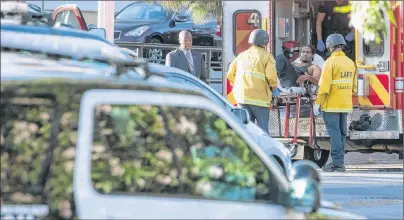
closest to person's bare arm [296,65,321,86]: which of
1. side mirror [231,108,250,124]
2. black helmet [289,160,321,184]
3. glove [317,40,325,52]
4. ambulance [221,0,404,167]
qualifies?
ambulance [221,0,404,167]

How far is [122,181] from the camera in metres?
4.64

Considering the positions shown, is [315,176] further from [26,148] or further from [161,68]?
[161,68]

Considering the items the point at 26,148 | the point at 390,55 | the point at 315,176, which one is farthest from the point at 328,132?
the point at 26,148

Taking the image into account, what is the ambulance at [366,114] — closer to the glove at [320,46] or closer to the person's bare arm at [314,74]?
the person's bare arm at [314,74]

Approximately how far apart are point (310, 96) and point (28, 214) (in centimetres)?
1088

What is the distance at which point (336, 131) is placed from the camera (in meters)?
14.4

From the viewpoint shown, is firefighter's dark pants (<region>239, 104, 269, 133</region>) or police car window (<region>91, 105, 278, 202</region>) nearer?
police car window (<region>91, 105, 278, 202</region>)

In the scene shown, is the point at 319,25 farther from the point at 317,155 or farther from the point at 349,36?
the point at 317,155

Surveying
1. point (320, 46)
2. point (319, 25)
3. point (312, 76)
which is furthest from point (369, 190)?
point (319, 25)

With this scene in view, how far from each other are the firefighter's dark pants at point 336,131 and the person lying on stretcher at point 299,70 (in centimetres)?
97

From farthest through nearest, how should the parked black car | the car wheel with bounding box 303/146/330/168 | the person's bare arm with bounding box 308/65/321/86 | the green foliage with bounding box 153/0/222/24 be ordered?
1. the parked black car
2. the green foliage with bounding box 153/0/222/24
3. the car wheel with bounding box 303/146/330/168
4. the person's bare arm with bounding box 308/65/321/86

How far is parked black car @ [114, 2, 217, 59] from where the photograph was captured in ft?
78.8

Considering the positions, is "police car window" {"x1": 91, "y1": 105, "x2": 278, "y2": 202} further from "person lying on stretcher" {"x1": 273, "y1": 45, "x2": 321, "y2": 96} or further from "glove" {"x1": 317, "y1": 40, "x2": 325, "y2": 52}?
"glove" {"x1": 317, "y1": 40, "x2": 325, "y2": 52}

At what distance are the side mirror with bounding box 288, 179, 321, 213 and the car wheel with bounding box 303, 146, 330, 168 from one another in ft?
34.3
